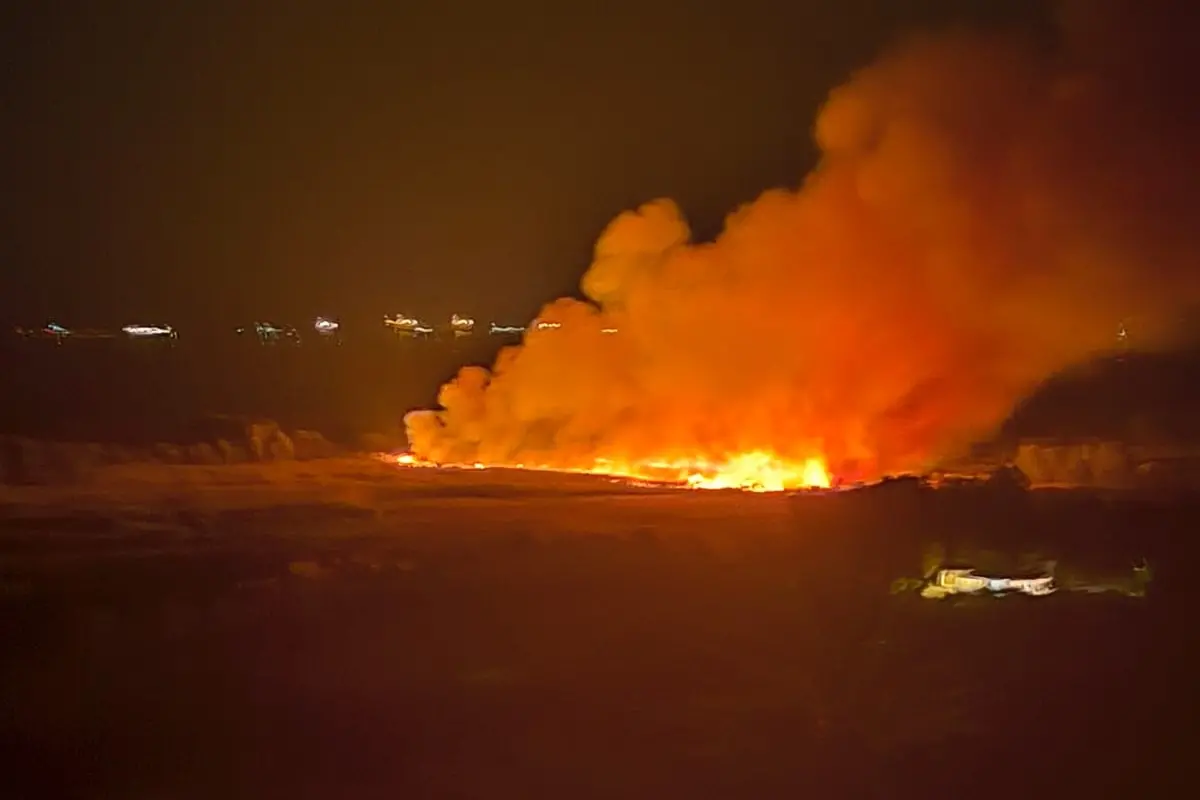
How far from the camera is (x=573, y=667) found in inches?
379

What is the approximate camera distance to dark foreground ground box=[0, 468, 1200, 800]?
7891 mm

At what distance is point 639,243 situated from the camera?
24.3 m

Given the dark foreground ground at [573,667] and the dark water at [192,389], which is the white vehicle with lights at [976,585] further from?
the dark water at [192,389]

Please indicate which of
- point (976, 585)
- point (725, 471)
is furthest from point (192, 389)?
point (976, 585)

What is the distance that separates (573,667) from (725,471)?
12.8 m

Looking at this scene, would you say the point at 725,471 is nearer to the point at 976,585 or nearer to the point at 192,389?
the point at 976,585

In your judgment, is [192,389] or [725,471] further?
[192,389]

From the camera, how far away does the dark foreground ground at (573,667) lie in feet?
25.9

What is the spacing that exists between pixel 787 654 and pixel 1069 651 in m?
2.35

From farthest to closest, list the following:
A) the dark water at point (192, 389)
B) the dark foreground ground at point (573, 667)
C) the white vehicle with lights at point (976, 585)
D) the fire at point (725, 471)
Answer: the dark water at point (192, 389), the fire at point (725, 471), the white vehicle with lights at point (976, 585), the dark foreground ground at point (573, 667)

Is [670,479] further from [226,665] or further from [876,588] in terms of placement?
[226,665]

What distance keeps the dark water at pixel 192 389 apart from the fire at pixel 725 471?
8497 mm

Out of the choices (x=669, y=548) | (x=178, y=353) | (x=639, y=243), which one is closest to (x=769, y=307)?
(x=639, y=243)

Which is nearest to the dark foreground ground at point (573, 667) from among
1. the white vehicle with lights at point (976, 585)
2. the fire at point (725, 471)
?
the white vehicle with lights at point (976, 585)
